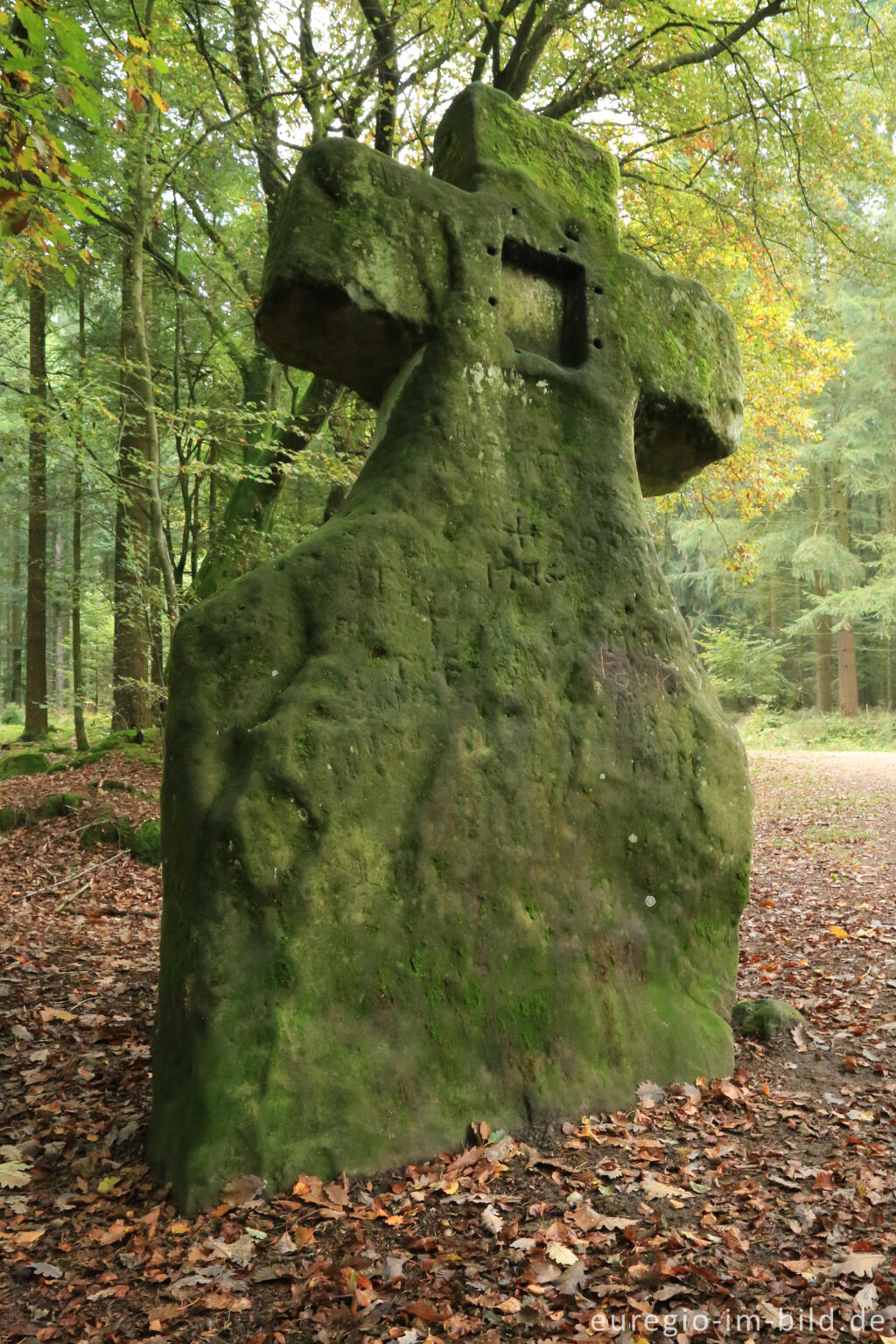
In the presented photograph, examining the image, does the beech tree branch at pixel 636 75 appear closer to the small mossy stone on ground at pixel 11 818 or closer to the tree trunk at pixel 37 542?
the tree trunk at pixel 37 542

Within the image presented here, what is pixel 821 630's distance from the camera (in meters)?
25.4

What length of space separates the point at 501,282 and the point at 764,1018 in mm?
3969

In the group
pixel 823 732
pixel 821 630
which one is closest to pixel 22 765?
pixel 823 732

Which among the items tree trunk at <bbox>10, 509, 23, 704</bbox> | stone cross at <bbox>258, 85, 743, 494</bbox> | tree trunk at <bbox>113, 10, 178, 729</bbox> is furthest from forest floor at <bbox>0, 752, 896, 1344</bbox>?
tree trunk at <bbox>10, 509, 23, 704</bbox>

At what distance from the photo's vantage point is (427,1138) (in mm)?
3332

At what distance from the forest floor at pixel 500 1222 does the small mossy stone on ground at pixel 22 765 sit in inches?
332

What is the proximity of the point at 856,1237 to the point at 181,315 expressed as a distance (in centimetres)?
1329

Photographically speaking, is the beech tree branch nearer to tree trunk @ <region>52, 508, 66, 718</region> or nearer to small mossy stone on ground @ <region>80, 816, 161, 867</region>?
small mossy stone on ground @ <region>80, 816, 161, 867</region>

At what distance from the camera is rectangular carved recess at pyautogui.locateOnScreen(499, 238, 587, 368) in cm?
446

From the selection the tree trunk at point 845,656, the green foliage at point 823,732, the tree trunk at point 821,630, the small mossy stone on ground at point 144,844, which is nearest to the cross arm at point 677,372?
the small mossy stone on ground at point 144,844

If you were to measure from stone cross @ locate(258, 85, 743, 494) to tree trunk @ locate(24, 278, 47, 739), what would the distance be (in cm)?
901

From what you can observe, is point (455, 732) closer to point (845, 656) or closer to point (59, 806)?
point (59, 806)

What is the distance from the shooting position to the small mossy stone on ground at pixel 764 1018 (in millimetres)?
4496

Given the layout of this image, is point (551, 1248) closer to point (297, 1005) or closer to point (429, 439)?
point (297, 1005)
